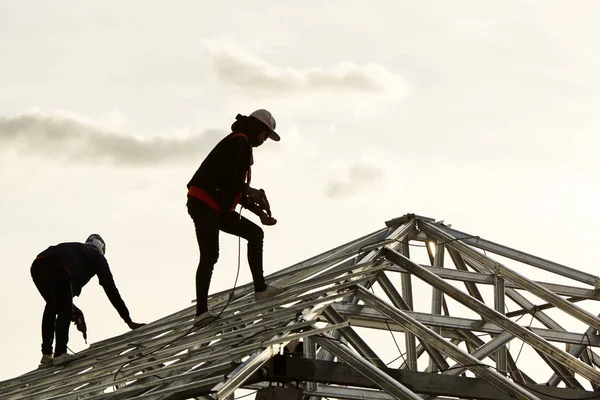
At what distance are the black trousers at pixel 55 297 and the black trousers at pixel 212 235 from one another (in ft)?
6.13

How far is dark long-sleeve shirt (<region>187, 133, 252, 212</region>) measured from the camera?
1152 centimetres

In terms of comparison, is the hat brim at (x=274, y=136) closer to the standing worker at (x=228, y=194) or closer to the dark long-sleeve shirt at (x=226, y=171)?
the standing worker at (x=228, y=194)

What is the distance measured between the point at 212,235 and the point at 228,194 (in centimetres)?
41

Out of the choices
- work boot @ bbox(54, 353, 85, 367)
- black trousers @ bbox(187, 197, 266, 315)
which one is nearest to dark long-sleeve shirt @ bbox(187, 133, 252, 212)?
black trousers @ bbox(187, 197, 266, 315)

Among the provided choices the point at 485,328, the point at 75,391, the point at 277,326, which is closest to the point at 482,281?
the point at 485,328

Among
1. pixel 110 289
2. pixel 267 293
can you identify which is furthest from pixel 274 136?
pixel 110 289

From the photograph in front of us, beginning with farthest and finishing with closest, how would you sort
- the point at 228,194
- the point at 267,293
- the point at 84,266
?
the point at 84,266 < the point at 267,293 < the point at 228,194

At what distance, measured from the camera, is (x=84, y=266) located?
530 inches

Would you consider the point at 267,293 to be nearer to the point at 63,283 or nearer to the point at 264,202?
the point at 264,202

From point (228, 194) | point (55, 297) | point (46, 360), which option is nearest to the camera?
point (228, 194)

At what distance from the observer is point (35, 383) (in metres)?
12.7

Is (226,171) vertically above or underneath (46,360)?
above

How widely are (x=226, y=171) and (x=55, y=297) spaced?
2737 mm

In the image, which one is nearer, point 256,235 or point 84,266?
point 256,235
